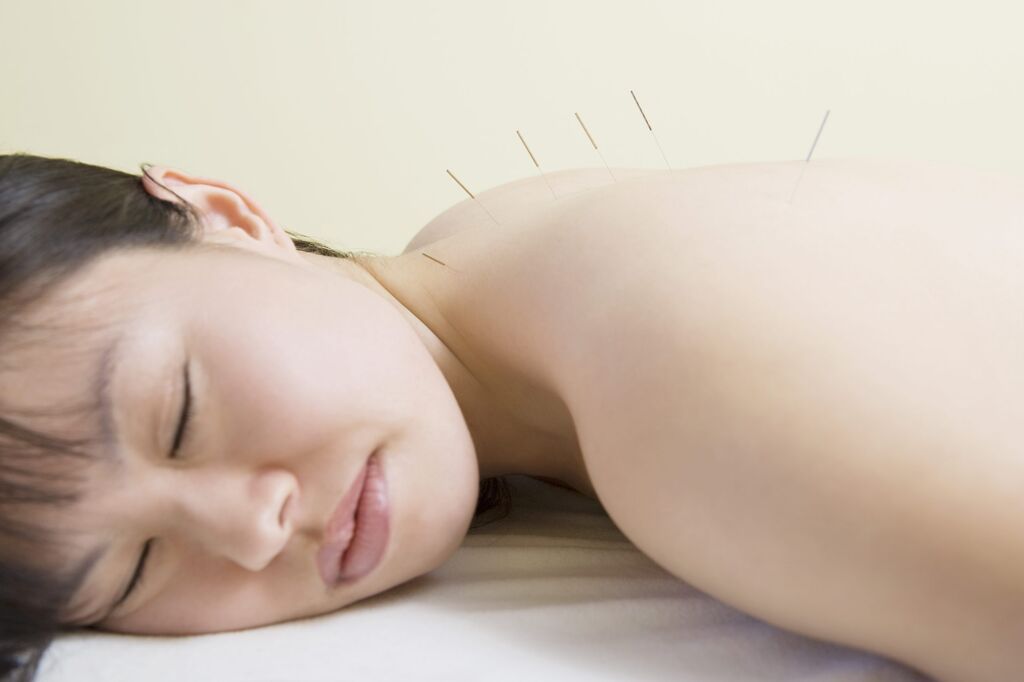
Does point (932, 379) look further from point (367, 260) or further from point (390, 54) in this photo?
point (390, 54)

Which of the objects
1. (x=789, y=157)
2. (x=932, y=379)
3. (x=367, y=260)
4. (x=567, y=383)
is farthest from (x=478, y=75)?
(x=932, y=379)

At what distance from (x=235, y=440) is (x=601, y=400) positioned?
0.30m

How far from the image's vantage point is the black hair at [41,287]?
2.46ft

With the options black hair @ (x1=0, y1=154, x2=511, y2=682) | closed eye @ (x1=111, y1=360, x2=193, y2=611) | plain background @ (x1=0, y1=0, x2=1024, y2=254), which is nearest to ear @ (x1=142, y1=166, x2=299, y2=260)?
black hair @ (x1=0, y1=154, x2=511, y2=682)

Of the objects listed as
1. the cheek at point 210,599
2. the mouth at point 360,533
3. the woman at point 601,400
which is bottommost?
the cheek at point 210,599

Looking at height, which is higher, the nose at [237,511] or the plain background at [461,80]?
the plain background at [461,80]

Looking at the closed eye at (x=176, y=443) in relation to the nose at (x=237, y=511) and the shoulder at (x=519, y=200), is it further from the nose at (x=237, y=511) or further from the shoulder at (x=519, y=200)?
the shoulder at (x=519, y=200)

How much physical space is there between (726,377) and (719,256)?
0.11 m

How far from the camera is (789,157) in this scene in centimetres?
180

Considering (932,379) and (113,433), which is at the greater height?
(932,379)

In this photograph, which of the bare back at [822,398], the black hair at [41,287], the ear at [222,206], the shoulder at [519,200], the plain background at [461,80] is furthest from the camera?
the plain background at [461,80]

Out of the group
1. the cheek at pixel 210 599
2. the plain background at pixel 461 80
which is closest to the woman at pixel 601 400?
the cheek at pixel 210 599

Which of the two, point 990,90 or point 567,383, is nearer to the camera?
point 567,383

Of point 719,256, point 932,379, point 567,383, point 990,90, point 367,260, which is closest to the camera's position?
point 932,379
